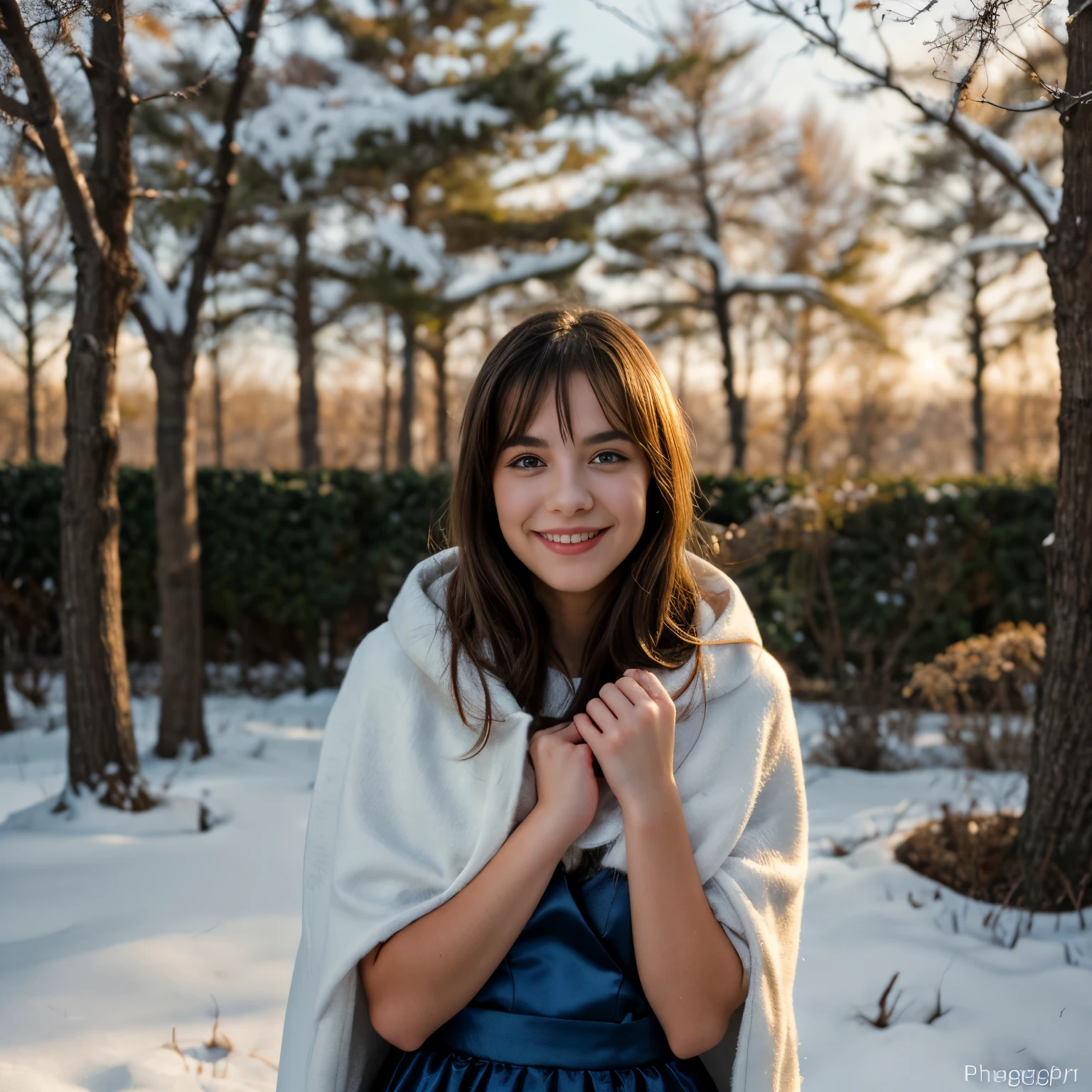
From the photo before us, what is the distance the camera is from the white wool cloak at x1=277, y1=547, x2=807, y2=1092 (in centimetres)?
136

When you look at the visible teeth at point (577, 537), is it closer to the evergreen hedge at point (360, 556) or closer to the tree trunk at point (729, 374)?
the evergreen hedge at point (360, 556)

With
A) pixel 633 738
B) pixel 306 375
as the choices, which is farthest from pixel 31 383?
pixel 633 738

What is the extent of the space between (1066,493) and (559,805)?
208cm

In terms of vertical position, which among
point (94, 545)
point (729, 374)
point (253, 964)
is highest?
point (729, 374)

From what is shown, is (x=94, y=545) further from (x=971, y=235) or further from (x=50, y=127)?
(x=971, y=235)

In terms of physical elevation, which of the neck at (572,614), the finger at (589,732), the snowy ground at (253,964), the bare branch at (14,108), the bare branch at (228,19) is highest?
the bare branch at (228,19)

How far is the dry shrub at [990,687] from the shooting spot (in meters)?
3.87

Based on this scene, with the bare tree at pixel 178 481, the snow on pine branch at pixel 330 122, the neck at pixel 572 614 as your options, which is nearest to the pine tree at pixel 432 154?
the snow on pine branch at pixel 330 122

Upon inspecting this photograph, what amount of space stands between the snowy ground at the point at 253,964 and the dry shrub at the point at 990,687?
68 centimetres

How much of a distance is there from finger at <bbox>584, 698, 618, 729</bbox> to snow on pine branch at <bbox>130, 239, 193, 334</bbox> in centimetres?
350

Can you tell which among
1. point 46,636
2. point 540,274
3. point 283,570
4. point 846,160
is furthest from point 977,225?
point 46,636

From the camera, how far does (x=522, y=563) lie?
65.0 inches

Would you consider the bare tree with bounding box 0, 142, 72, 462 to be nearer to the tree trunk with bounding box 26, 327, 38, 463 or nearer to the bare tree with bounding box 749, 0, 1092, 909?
the tree trunk with bounding box 26, 327, 38, 463

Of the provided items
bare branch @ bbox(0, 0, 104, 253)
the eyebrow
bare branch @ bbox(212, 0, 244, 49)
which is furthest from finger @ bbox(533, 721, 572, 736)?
bare branch @ bbox(212, 0, 244, 49)
